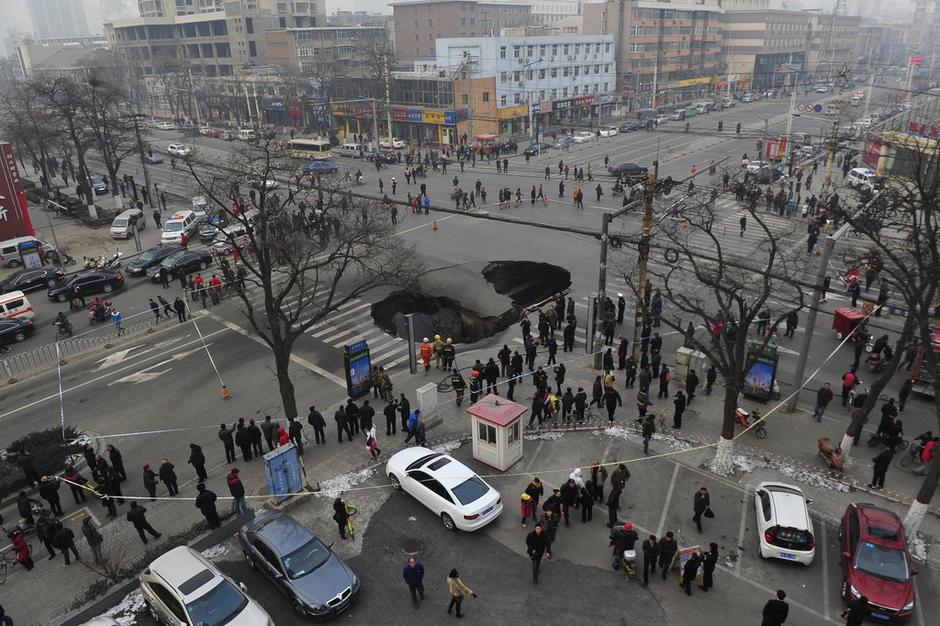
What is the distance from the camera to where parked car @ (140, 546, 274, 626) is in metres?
11.8

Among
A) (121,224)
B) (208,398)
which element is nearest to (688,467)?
(208,398)

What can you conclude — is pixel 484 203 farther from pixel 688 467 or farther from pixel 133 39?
pixel 133 39

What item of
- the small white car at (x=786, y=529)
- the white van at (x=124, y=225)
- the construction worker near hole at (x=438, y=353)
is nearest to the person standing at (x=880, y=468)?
the small white car at (x=786, y=529)

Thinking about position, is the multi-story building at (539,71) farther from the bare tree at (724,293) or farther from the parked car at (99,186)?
the bare tree at (724,293)

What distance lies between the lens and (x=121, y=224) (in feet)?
146

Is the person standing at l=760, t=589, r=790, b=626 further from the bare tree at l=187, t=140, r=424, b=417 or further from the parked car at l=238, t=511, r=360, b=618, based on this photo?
the bare tree at l=187, t=140, r=424, b=417

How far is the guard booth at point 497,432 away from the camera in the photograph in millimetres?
17109

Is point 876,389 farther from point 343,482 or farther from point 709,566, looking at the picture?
point 343,482

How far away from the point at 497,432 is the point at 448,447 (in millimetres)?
2546

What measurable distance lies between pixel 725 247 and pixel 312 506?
97.0ft

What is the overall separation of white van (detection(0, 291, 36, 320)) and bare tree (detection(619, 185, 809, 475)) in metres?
28.2

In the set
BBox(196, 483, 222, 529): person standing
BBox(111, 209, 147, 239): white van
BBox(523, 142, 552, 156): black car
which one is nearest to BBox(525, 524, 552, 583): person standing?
BBox(196, 483, 222, 529): person standing

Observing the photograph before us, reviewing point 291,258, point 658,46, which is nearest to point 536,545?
point 291,258

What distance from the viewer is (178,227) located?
139 ft
